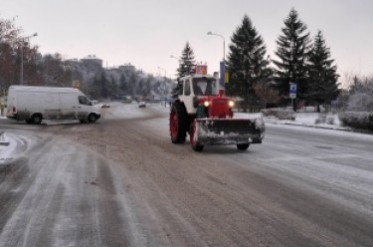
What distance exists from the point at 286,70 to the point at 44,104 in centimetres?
4079

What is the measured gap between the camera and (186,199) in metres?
8.55

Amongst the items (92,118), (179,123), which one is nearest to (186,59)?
(92,118)

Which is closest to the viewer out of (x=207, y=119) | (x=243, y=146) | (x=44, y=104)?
(x=207, y=119)

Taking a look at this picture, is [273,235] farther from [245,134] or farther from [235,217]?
[245,134]

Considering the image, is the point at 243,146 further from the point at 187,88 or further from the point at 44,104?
the point at 44,104

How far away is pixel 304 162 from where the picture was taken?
43.5ft

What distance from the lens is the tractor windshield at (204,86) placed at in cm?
1770

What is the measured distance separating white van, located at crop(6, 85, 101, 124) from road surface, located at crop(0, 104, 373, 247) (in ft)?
63.3

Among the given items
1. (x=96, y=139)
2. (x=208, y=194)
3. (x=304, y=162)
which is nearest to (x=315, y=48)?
(x=96, y=139)

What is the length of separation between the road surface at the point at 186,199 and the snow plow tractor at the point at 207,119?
86 cm

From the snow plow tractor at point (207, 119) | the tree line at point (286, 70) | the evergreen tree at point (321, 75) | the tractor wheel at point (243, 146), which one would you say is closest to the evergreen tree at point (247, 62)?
the tree line at point (286, 70)

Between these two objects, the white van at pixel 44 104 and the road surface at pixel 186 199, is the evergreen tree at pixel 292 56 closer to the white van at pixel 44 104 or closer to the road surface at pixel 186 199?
the white van at pixel 44 104

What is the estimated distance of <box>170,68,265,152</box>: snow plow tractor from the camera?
615 inches

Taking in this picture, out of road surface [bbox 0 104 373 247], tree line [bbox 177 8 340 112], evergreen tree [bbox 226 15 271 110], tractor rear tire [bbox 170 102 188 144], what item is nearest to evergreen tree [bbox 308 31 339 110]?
tree line [bbox 177 8 340 112]
